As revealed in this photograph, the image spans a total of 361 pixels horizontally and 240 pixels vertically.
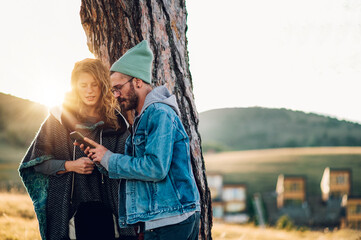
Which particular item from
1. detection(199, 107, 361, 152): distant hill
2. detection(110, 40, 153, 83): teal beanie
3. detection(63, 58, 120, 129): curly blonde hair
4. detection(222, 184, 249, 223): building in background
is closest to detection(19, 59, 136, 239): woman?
detection(63, 58, 120, 129): curly blonde hair

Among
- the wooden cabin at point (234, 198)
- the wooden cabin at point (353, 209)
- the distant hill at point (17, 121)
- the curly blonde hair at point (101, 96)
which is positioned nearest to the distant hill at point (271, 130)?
the wooden cabin at point (234, 198)

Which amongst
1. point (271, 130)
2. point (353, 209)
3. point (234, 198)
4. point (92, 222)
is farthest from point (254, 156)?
point (92, 222)

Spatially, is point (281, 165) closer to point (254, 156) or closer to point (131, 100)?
point (254, 156)

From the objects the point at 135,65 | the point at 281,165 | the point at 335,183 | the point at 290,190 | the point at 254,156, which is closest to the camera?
the point at 135,65

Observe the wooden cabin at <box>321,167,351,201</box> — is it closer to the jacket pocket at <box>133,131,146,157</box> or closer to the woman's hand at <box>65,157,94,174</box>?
the woman's hand at <box>65,157,94,174</box>

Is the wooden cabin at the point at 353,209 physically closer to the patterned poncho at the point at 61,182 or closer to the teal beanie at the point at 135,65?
Answer: the patterned poncho at the point at 61,182

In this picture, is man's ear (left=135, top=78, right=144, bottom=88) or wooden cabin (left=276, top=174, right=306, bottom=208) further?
wooden cabin (left=276, top=174, right=306, bottom=208)

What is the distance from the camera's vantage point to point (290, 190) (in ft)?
142

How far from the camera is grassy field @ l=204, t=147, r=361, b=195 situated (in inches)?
1775

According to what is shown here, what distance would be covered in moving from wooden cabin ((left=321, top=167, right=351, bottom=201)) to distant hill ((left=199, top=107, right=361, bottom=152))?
1212 centimetres

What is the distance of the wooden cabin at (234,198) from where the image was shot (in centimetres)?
4272

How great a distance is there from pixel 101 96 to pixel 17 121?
27743mm

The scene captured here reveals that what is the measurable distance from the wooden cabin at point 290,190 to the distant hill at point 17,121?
2604 cm

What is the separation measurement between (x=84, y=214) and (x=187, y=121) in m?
1.45
